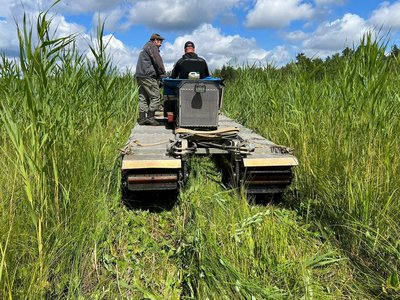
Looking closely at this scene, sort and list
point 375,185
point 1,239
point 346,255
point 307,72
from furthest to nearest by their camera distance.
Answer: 1. point 307,72
2. point 375,185
3. point 346,255
4. point 1,239

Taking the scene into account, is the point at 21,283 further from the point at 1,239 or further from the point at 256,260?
the point at 256,260

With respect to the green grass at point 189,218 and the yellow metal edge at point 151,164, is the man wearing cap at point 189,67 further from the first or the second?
the yellow metal edge at point 151,164

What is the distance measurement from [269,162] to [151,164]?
1.07 meters

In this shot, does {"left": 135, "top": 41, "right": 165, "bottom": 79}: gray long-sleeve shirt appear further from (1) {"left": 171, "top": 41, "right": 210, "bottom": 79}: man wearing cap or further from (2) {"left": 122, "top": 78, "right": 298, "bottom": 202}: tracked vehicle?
(2) {"left": 122, "top": 78, "right": 298, "bottom": 202}: tracked vehicle

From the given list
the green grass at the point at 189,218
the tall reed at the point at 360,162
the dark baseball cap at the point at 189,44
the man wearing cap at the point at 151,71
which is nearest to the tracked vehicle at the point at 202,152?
the green grass at the point at 189,218

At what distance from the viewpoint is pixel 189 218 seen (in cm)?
283

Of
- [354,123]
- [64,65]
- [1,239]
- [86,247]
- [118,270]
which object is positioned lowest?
[118,270]

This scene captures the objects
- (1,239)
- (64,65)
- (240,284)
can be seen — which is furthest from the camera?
(64,65)

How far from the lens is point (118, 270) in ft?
7.05

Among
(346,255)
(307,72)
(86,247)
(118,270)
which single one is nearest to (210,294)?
(118,270)

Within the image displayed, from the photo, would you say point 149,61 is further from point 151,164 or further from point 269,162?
point 269,162

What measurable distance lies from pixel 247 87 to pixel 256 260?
20.1 ft

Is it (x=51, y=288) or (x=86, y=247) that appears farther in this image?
(x=86, y=247)

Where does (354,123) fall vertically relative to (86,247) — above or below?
above
